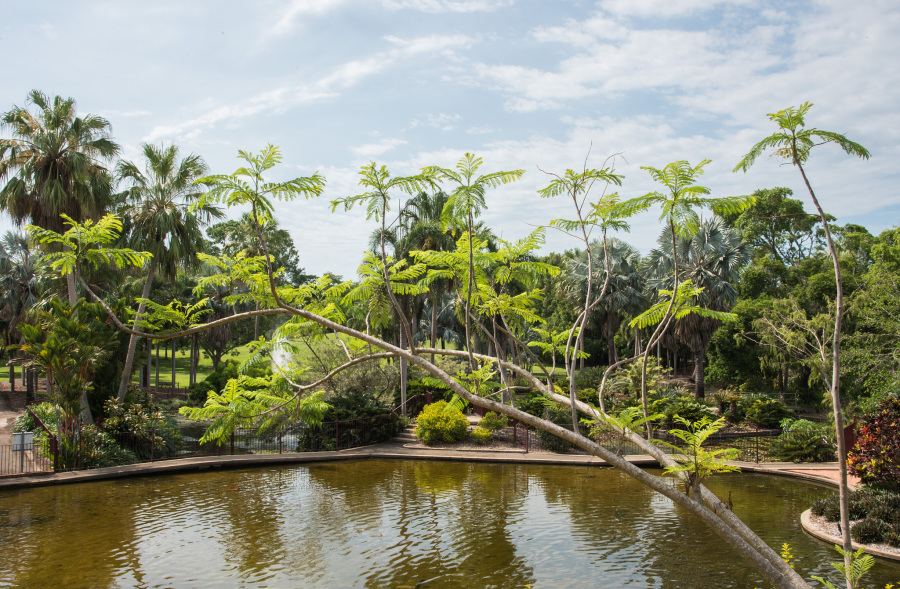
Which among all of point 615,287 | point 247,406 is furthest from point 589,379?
point 247,406

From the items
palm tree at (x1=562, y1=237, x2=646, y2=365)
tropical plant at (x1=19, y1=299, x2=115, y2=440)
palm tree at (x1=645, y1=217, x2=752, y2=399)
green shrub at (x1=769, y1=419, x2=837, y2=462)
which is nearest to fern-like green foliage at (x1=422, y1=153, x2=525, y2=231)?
tropical plant at (x1=19, y1=299, x2=115, y2=440)

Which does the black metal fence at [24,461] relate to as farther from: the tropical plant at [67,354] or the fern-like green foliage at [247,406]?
the fern-like green foliage at [247,406]

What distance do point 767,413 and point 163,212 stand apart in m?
27.5

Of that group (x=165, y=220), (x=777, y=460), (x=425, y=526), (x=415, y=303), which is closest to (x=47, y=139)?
(x=165, y=220)

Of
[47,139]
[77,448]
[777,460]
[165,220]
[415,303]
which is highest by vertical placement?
[47,139]

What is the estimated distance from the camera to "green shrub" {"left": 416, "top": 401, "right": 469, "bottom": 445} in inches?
968

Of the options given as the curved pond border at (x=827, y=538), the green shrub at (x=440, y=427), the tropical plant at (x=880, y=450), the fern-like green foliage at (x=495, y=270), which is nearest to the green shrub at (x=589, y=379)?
the green shrub at (x=440, y=427)

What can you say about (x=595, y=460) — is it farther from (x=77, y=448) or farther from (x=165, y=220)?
(x=165, y=220)

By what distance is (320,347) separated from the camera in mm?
31047

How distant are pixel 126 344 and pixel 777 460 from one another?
26758mm

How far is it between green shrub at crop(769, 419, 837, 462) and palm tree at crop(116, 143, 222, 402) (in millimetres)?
23822

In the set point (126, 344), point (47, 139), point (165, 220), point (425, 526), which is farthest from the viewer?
point (126, 344)

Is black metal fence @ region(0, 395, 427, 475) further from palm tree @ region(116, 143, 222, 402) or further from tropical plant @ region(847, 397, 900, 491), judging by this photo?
tropical plant @ region(847, 397, 900, 491)

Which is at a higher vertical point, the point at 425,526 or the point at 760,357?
the point at 760,357
